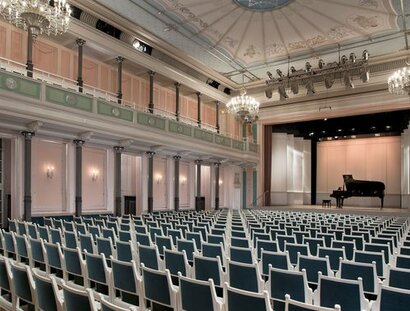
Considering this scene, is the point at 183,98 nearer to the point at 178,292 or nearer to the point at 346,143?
the point at 346,143

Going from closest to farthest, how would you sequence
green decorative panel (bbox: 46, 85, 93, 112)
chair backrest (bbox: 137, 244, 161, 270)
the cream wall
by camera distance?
chair backrest (bbox: 137, 244, 161, 270) → green decorative panel (bbox: 46, 85, 93, 112) → the cream wall

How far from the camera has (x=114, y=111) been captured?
42.3 feet

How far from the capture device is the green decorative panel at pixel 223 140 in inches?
733

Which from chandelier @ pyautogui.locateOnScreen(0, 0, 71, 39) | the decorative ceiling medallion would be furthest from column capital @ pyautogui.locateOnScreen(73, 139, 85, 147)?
the decorative ceiling medallion

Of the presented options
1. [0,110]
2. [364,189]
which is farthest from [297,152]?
[0,110]

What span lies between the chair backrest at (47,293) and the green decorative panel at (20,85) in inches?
318

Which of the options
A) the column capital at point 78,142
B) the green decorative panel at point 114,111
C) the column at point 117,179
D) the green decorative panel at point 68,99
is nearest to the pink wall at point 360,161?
the column at point 117,179

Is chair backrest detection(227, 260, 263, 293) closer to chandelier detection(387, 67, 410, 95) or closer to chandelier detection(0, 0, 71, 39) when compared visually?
chandelier detection(0, 0, 71, 39)

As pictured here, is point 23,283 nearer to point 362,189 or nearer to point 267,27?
point 267,27

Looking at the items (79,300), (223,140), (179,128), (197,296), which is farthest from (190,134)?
(79,300)

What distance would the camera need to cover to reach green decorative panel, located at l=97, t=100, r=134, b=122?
1238cm

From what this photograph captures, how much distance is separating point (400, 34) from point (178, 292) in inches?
594

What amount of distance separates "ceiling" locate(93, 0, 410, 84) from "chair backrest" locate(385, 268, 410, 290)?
1068cm

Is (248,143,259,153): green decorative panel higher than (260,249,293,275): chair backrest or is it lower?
higher
